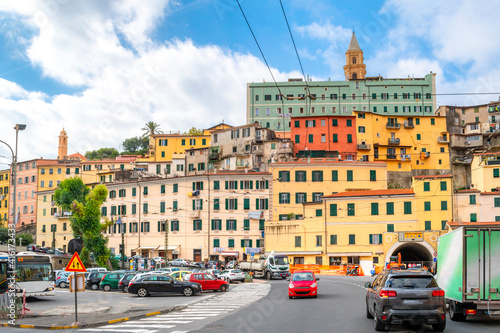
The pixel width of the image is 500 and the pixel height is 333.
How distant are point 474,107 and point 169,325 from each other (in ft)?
336

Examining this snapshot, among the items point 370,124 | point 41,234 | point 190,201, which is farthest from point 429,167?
point 41,234

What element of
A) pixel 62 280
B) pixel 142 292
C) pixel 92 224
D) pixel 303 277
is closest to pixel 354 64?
pixel 92 224

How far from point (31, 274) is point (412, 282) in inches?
845

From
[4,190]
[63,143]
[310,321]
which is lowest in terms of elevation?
[310,321]

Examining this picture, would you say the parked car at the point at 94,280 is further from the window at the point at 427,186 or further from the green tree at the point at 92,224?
the window at the point at 427,186

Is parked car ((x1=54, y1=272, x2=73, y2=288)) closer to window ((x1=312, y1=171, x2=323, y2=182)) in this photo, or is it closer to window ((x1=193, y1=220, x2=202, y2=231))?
window ((x1=193, y1=220, x2=202, y2=231))

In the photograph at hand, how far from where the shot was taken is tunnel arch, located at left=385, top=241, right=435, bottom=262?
5966 cm

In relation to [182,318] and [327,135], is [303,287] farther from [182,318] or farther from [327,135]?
[327,135]

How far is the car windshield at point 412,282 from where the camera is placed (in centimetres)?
1488

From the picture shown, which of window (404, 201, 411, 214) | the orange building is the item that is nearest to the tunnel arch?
window (404, 201, 411, 214)

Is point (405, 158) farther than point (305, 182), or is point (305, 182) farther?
point (405, 158)

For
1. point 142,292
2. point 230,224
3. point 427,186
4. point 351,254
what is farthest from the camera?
point 230,224

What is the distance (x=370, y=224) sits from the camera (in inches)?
2559

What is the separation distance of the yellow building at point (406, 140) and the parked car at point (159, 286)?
206ft
